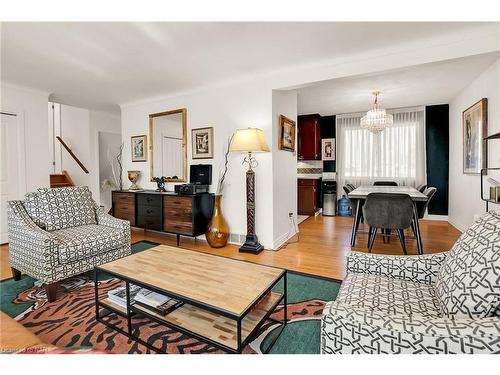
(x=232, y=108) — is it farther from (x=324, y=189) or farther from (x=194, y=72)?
(x=324, y=189)

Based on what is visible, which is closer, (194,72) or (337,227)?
(194,72)

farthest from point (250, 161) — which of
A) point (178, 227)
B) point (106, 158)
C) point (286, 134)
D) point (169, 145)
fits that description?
point (106, 158)

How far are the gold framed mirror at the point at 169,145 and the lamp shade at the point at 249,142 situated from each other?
4.24ft

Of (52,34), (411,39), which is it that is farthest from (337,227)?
(52,34)

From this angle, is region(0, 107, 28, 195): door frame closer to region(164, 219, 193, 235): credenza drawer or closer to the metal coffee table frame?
region(164, 219, 193, 235): credenza drawer

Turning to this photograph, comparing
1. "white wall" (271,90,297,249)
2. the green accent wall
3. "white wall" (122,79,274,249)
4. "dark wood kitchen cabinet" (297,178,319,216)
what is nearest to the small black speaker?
"white wall" (122,79,274,249)

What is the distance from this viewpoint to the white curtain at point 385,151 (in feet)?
17.8

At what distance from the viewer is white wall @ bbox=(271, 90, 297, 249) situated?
353cm

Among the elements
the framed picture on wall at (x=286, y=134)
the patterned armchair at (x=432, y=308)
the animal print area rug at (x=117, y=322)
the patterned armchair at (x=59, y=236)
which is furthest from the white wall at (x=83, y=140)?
the patterned armchair at (x=432, y=308)

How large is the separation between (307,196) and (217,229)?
3.11m

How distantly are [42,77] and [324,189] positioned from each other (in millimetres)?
5381

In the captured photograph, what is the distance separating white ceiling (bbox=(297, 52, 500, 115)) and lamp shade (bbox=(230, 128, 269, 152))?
36.9 inches

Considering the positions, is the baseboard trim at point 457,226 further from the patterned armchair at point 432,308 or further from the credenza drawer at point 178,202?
the credenza drawer at point 178,202

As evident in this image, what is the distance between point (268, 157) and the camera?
3.48 m
